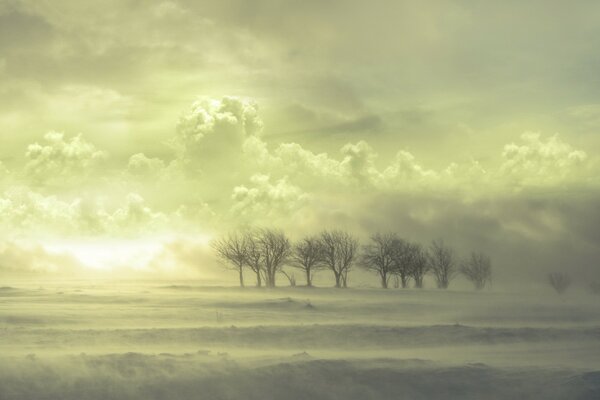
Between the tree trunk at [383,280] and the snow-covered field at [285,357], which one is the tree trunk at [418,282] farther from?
the snow-covered field at [285,357]

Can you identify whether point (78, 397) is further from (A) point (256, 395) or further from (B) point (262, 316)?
(B) point (262, 316)

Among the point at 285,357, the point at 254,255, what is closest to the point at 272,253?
the point at 254,255

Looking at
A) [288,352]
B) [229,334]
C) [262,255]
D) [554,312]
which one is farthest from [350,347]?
[262,255]

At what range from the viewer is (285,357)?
2020 centimetres

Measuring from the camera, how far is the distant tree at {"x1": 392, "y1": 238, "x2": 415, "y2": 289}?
8969 cm

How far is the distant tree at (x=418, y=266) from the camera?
301 feet

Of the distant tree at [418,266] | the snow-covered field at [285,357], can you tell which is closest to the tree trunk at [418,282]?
the distant tree at [418,266]

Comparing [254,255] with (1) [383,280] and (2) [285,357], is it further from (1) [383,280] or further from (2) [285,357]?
(2) [285,357]

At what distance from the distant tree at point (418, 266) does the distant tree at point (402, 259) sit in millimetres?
442

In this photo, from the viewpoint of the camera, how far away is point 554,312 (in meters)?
39.7

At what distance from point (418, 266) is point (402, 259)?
10.3 feet

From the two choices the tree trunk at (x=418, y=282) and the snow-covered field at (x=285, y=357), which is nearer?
the snow-covered field at (x=285, y=357)

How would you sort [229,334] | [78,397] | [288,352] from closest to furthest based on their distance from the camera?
1. [78,397]
2. [288,352]
3. [229,334]

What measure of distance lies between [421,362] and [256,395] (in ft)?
18.5
